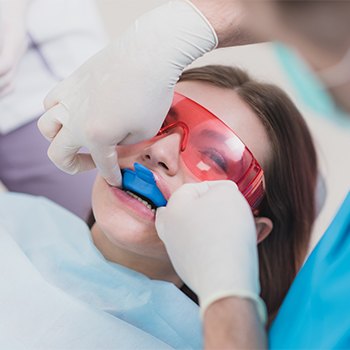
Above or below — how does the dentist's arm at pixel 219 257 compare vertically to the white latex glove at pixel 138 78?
below

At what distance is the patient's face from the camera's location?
1.20 meters

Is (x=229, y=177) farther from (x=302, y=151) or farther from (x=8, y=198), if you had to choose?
(x=8, y=198)

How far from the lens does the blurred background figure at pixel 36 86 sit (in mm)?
1724

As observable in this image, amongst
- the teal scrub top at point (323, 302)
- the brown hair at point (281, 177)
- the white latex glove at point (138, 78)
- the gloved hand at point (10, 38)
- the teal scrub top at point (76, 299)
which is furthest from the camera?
the gloved hand at point (10, 38)

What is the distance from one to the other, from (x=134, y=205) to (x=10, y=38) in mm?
721

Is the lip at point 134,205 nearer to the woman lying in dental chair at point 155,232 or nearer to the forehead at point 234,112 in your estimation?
the woman lying in dental chair at point 155,232

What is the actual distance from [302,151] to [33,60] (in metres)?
0.85

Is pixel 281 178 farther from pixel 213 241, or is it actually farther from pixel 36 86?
pixel 36 86

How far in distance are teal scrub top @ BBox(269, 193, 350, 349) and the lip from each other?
344 millimetres

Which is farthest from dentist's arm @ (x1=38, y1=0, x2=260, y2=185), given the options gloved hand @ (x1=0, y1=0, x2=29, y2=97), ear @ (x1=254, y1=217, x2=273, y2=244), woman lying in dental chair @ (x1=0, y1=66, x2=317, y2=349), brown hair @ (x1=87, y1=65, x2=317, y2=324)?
gloved hand @ (x1=0, y1=0, x2=29, y2=97)

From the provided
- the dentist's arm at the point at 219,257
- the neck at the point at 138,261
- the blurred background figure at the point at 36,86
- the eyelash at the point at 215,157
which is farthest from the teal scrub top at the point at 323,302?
the blurred background figure at the point at 36,86

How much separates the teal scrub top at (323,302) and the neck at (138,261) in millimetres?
447

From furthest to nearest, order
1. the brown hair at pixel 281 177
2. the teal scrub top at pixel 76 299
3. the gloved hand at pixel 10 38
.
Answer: the gloved hand at pixel 10 38 < the brown hair at pixel 281 177 < the teal scrub top at pixel 76 299

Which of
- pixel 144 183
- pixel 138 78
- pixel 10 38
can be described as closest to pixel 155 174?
pixel 144 183
